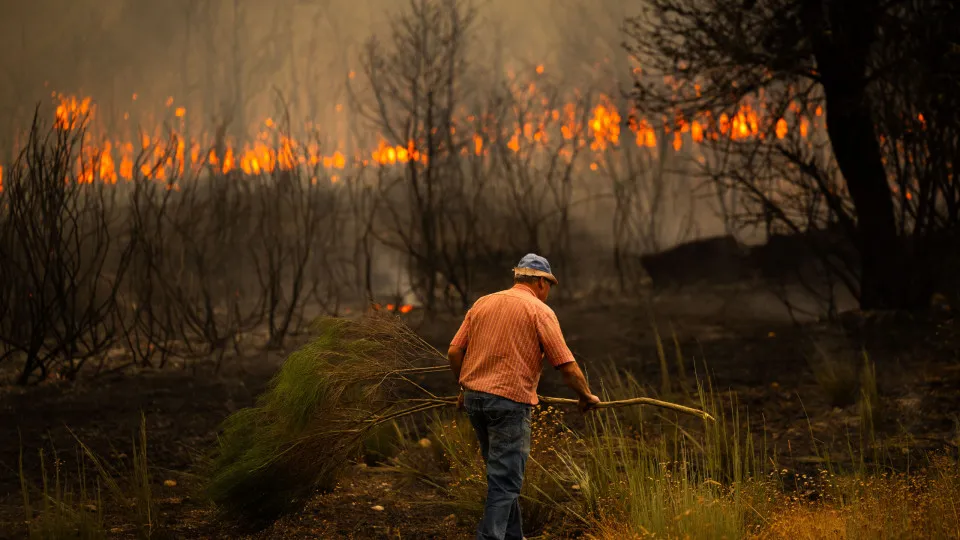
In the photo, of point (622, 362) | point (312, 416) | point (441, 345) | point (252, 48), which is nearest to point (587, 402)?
point (312, 416)

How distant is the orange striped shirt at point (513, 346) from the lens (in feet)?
13.0

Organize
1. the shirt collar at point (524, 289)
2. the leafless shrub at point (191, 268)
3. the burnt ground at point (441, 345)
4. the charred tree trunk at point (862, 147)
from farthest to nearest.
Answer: the charred tree trunk at point (862, 147), the leafless shrub at point (191, 268), the burnt ground at point (441, 345), the shirt collar at point (524, 289)

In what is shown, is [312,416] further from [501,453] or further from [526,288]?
[526,288]

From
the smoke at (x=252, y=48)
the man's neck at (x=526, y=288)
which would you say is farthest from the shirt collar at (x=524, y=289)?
the smoke at (x=252, y=48)

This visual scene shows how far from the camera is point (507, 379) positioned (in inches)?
156

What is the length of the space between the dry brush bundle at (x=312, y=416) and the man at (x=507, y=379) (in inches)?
28.3

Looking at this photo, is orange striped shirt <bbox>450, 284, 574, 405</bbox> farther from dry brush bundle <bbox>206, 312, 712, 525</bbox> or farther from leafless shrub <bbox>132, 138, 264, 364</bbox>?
leafless shrub <bbox>132, 138, 264, 364</bbox>

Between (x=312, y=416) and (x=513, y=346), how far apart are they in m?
1.32

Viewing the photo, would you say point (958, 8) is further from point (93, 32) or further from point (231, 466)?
point (93, 32)

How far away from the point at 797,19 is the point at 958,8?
5.39ft

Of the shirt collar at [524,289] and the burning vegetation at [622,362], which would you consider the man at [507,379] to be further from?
the burning vegetation at [622,362]

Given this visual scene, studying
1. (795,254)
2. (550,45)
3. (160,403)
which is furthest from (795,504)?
(550,45)

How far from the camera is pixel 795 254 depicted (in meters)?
14.5

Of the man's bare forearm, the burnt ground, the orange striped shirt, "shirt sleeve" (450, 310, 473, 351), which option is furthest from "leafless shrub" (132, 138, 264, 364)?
the man's bare forearm
